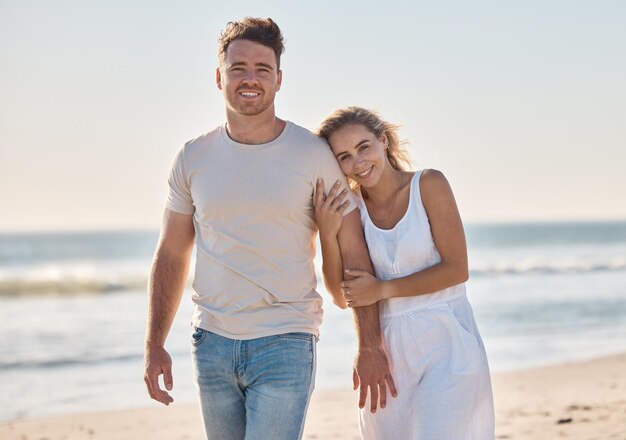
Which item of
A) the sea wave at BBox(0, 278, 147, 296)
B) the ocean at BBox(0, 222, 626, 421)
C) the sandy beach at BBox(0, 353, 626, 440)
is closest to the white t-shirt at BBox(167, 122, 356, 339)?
the sandy beach at BBox(0, 353, 626, 440)

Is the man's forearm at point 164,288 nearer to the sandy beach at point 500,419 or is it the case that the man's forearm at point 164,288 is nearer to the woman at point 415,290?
the woman at point 415,290

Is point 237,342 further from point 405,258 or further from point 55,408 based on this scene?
point 55,408

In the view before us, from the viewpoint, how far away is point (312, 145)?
4.16 meters

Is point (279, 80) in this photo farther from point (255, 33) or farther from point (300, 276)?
point (300, 276)

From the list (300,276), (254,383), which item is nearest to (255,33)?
(300,276)

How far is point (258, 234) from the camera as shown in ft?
13.2

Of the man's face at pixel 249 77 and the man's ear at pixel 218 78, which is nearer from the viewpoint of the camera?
the man's face at pixel 249 77

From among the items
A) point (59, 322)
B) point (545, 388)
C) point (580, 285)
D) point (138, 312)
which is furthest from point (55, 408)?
point (580, 285)

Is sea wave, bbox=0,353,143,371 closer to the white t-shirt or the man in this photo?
the man

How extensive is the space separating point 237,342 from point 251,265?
0.32m

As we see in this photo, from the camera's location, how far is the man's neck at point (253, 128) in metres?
4.12

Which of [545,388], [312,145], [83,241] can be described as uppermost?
[83,241]

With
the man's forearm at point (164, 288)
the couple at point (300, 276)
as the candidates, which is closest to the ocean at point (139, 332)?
the man's forearm at point (164, 288)

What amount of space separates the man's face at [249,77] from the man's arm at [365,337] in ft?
2.04
